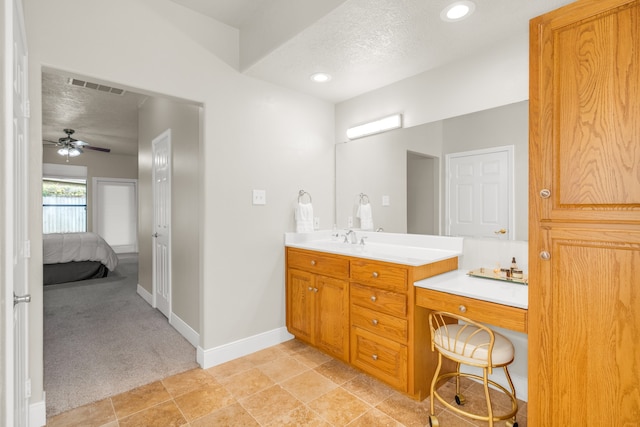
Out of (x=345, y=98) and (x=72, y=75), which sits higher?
(x=345, y=98)

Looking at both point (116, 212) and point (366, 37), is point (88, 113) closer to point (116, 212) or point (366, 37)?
point (116, 212)

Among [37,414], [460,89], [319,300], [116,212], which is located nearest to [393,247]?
[319,300]

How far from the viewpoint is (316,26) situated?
1.97 meters

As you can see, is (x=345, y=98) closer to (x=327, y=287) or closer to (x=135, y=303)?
(x=327, y=287)

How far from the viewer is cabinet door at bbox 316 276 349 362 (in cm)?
236

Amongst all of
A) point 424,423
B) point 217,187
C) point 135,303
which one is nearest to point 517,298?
point 424,423

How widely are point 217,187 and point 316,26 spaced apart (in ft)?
4.40

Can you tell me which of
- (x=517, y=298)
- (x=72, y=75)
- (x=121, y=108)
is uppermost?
(x=121, y=108)

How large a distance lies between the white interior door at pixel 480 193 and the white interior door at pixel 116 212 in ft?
27.2

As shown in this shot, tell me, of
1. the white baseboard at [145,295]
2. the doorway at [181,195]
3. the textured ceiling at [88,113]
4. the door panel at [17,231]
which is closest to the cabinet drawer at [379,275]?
the doorway at [181,195]

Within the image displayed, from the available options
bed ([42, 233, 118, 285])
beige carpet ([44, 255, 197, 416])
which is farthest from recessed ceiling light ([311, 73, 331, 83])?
bed ([42, 233, 118, 285])

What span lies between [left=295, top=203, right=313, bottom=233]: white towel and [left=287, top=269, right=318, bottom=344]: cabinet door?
0.39 metres

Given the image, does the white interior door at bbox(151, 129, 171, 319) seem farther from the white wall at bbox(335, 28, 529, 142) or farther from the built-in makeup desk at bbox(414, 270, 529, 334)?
the built-in makeup desk at bbox(414, 270, 529, 334)

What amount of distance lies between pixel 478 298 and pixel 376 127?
1788 mm
